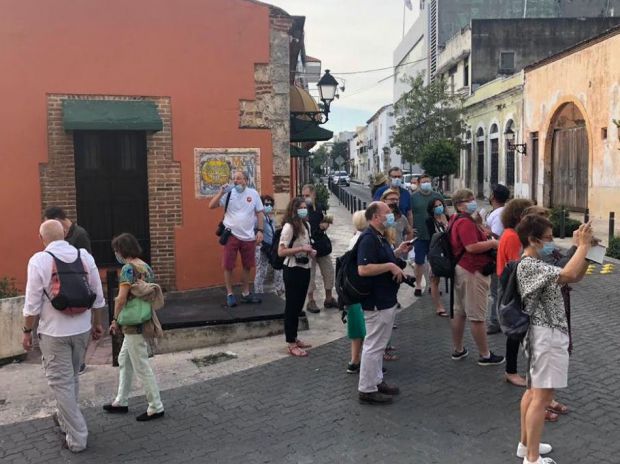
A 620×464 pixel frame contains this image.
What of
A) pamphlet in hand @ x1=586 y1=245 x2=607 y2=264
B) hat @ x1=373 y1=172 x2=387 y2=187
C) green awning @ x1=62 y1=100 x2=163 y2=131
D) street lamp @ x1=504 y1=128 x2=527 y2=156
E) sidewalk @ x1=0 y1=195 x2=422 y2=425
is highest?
street lamp @ x1=504 y1=128 x2=527 y2=156

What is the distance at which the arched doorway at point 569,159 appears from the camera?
22766mm

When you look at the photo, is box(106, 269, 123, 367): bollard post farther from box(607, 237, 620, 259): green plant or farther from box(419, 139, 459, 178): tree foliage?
box(419, 139, 459, 178): tree foliage

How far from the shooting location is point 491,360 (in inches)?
246

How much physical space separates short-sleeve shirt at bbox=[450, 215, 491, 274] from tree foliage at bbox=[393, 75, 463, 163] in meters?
28.8

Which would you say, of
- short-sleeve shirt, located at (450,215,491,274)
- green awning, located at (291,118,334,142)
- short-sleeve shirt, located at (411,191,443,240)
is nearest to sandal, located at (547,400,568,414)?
short-sleeve shirt, located at (450,215,491,274)

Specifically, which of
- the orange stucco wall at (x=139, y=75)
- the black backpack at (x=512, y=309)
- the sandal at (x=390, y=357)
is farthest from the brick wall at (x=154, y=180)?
the black backpack at (x=512, y=309)

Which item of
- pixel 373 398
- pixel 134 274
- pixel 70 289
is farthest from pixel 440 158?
pixel 70 289

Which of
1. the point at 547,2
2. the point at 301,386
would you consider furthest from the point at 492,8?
the point at 301,386

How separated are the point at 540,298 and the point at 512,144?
26553mm

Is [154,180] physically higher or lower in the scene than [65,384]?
higher

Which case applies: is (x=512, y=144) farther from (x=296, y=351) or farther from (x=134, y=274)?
(x=134, y=274)

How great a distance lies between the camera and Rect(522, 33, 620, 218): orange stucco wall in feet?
64.7

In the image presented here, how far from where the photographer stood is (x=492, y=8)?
4784cm

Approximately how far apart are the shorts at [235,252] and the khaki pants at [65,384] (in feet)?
12.4
